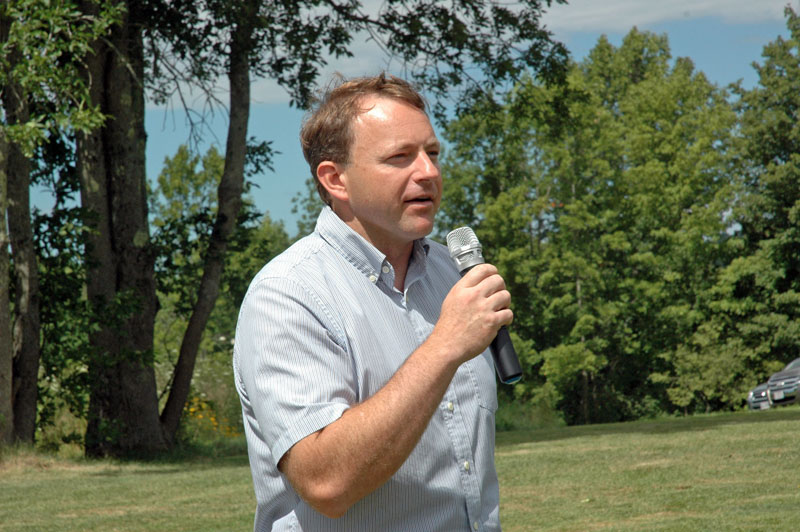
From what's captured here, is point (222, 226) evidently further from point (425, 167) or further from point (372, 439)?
point (372, 439)

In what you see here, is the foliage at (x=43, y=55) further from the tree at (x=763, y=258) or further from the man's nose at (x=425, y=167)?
the tree at (x=763, y=258)

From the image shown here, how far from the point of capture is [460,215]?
1948 inches

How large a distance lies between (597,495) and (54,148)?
10686 mm

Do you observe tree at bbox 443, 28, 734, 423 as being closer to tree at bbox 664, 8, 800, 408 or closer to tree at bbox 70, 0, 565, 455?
tree at bbox 664, 8, 800, 408

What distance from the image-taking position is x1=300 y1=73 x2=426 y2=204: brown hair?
2.63 m

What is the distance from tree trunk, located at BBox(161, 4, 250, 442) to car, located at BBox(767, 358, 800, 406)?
48.6 ft

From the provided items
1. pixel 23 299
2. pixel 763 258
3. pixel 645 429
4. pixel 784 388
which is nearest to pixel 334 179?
pixel 23 299

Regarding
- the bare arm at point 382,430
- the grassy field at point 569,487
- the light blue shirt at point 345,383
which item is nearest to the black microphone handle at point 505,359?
the light blue shirt at point 345,383

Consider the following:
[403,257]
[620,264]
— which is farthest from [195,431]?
[620,264]

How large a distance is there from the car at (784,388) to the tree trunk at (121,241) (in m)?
15.5

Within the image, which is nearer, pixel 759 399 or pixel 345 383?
pixel 345 383

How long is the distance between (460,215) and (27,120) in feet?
123

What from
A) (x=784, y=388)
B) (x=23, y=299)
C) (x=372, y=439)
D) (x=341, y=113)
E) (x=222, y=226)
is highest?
(x=222, y=226)

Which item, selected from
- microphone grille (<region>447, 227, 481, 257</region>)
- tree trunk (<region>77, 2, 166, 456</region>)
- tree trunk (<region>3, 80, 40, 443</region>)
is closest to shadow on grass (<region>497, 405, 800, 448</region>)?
tree trunk (<region>77, 2, 166, 456</region>)
